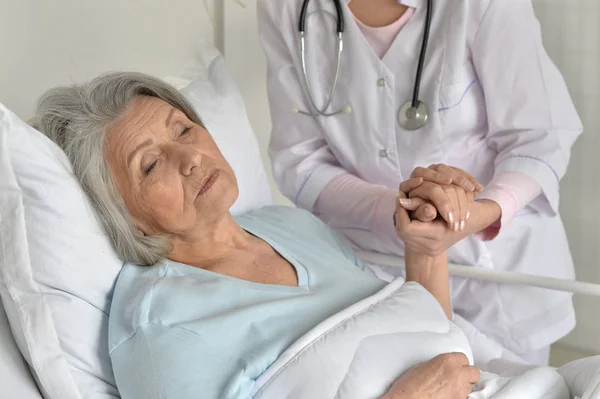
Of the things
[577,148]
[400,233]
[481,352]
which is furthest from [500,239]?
[577,148]

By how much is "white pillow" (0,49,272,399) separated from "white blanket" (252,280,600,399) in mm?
275

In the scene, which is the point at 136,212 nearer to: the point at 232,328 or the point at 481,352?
the point at 232,328

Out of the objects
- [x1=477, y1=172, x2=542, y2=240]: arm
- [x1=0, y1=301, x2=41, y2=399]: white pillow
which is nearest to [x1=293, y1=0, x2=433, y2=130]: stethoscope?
[x1=477, y1=172, x2=542, y2=240]: arm

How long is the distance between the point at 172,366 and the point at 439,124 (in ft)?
2.54

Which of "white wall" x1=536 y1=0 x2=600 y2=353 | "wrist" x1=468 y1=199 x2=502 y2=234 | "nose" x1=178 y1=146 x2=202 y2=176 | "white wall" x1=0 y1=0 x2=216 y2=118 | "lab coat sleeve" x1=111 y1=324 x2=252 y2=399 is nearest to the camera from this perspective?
"lab coat sleeve" x1=111 y1=324 x2=252 y2=399

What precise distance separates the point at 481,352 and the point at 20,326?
0.89 metres

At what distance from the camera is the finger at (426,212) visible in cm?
130

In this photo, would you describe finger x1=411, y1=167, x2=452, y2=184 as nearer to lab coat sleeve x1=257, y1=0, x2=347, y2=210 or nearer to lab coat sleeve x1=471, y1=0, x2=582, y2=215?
lab coat sleeve x1=471, y1=0, x2=582, y2=215

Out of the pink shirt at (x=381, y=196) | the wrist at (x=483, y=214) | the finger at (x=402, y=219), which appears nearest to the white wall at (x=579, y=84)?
the pink shirt at (x=381, y=196)

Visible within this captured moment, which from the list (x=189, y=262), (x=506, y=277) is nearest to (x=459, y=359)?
(x=506, y=277)

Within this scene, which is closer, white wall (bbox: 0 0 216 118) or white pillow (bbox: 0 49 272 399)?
white pillow (bbox: 0 49 272 399)

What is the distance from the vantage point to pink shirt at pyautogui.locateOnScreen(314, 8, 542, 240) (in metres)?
1.49

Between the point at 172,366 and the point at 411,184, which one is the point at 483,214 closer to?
the point at 411,184

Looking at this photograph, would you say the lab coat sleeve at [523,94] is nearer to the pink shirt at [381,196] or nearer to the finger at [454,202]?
the pink shirt at [381,196]
